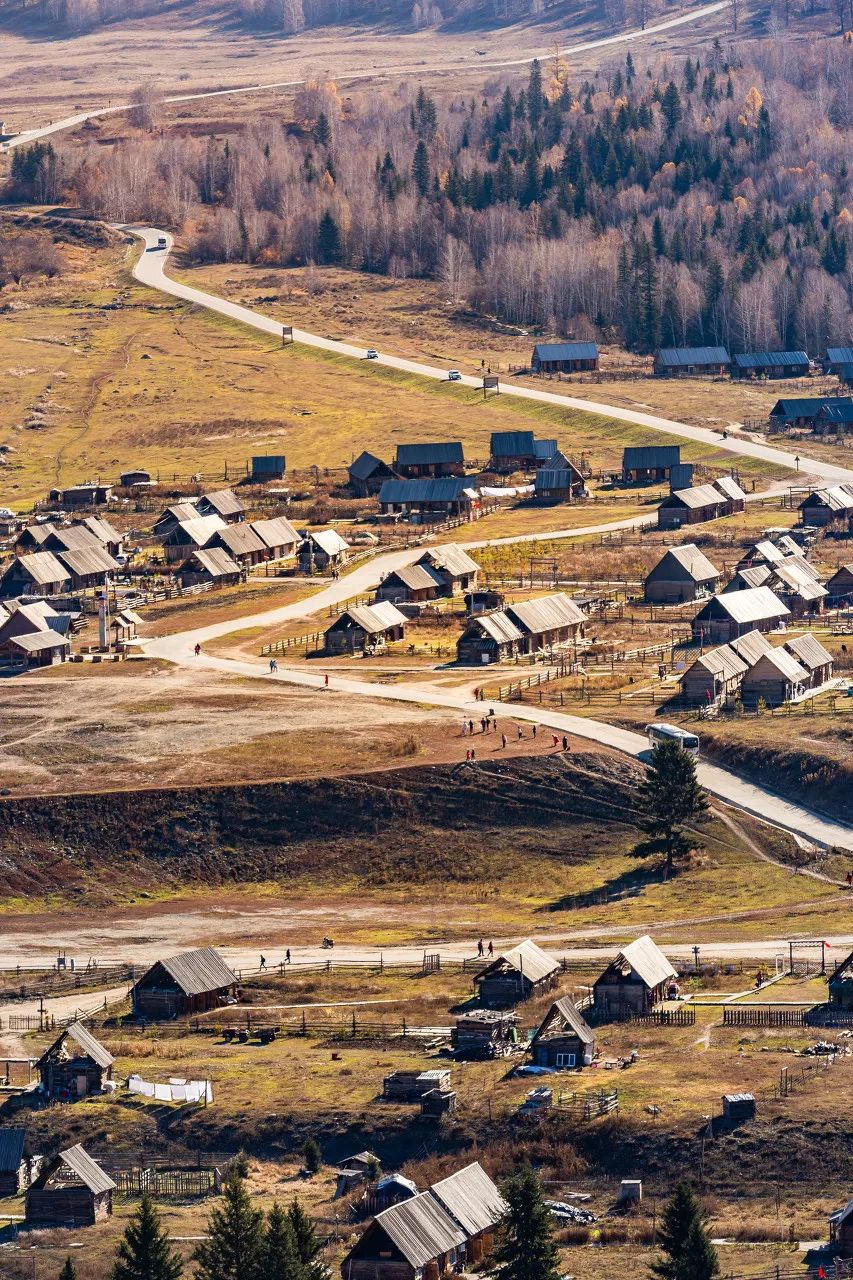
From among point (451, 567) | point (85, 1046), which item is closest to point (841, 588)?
point (451, 567)

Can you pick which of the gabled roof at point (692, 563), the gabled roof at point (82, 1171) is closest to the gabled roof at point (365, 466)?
the gabled roof at point (692, 563)

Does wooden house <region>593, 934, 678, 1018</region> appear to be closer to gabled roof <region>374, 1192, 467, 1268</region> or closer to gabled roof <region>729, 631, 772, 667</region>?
gabled roof <region>374, 1192, 467, 1268</region>

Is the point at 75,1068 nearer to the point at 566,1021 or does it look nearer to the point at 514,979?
the point at 514,979

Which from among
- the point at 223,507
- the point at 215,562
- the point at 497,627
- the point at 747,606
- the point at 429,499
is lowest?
the point at 429,499

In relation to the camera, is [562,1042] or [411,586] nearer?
[562,1042]

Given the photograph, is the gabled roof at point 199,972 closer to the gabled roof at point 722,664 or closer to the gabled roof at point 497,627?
the gabled roof at point 722,664

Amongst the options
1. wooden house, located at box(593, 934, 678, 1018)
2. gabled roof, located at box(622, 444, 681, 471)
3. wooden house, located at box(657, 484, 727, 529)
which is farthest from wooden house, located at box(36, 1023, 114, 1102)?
gabled roof, located at box(622, 444, 681, 471)
